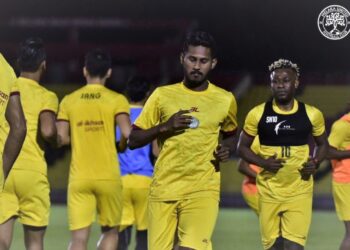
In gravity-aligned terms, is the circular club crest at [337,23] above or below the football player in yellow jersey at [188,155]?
above

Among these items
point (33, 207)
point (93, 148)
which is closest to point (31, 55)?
point (93, 148)

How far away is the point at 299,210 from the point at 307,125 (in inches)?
28.9

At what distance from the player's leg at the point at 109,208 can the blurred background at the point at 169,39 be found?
1355 centimetres

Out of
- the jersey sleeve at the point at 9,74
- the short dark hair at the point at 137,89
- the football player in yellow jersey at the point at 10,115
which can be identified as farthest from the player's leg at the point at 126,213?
the jersey sleeve at the point at 9,74

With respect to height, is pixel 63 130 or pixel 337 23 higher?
pixel 337 23

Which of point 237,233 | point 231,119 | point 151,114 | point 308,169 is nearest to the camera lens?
point 151,114

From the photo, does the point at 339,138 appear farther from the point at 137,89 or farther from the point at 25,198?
the point at 25,198

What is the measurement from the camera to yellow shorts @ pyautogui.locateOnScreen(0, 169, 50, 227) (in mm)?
8141

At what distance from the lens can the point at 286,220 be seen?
8820 millimetres

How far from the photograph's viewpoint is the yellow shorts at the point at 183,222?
6980 mm

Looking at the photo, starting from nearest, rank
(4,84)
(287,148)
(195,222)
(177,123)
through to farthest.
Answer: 1. (4,84)
2. (177,123)
3. (195,222)
4. (287,148)

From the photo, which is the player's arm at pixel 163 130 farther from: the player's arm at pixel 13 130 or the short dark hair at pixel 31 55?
the short dark hair at pixel 31 55

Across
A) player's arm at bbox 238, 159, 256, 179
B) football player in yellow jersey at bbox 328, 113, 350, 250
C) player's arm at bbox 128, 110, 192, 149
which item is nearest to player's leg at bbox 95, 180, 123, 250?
player's arm at bbox 238, 159, 256, 179

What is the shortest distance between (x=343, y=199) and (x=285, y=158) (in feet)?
4.97
